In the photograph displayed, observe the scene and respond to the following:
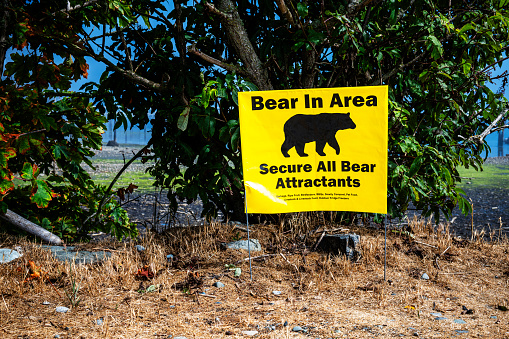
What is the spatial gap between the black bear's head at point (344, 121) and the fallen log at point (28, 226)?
3.44 m

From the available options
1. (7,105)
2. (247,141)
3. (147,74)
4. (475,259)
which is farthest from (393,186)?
(7,105)

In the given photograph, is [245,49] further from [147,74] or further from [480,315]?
[480,315]

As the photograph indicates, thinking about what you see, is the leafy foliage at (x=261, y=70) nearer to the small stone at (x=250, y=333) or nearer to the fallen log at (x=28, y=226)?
the fallen log at (x=28, y=226)

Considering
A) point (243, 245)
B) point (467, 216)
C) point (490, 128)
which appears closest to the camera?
point (243, 245)

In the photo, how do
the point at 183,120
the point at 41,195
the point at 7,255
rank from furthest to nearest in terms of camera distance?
the point at 41,195 → the point at 7,255 → the point at 183,120

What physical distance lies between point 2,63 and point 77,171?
4.85 feet

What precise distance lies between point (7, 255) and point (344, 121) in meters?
3.53

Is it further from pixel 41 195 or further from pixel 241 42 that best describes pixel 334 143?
pixel 41 195

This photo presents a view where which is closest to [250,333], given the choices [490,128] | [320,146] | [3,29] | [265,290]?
[265,290]

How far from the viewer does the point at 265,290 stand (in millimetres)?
3600

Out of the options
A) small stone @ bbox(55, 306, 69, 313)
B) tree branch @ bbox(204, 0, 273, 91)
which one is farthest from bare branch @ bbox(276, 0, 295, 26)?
small stone @ bbox(55, 306, 69, 313)

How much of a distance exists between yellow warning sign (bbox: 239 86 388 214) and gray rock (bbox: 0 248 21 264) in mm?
2430

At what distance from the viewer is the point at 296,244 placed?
4.60 metres

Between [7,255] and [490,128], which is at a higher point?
[490,128]
